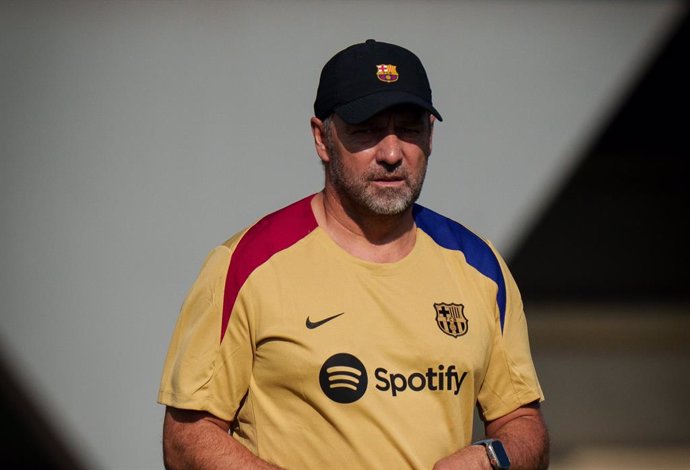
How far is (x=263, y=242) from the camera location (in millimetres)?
2203

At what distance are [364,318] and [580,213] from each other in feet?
7.64

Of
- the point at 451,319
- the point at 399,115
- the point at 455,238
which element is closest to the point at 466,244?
the point at 455,238

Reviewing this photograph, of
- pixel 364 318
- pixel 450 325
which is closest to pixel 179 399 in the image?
pixel 364 318

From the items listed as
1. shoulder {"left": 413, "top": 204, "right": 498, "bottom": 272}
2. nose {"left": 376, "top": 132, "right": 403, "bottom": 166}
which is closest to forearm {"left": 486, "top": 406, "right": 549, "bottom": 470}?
shoulder {"left": 413, "top": 204, "right": 498, "bottom": 272}

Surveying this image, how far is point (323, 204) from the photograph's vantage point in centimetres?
231

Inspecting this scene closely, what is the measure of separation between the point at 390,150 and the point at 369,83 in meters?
0.14

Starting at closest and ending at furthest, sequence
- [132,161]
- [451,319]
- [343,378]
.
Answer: [343,378]
[451,319]
[132,161]

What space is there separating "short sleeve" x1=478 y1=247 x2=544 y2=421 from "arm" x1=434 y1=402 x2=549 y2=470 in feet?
0.08

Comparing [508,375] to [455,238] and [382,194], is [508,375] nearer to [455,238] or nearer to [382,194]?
[455,238]

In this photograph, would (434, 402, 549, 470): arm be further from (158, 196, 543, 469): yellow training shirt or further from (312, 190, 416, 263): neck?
(312, 190, 416, 263): neck

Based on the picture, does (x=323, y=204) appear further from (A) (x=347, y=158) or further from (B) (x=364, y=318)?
(B) (x=364, y=318)

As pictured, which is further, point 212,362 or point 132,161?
point 132,161

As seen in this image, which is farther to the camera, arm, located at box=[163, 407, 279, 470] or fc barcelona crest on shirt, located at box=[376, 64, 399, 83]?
fc barcelona crest on shirt, located at box=[376, 64, 399, 83]

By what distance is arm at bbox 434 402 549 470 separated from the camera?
2133 millimetres
